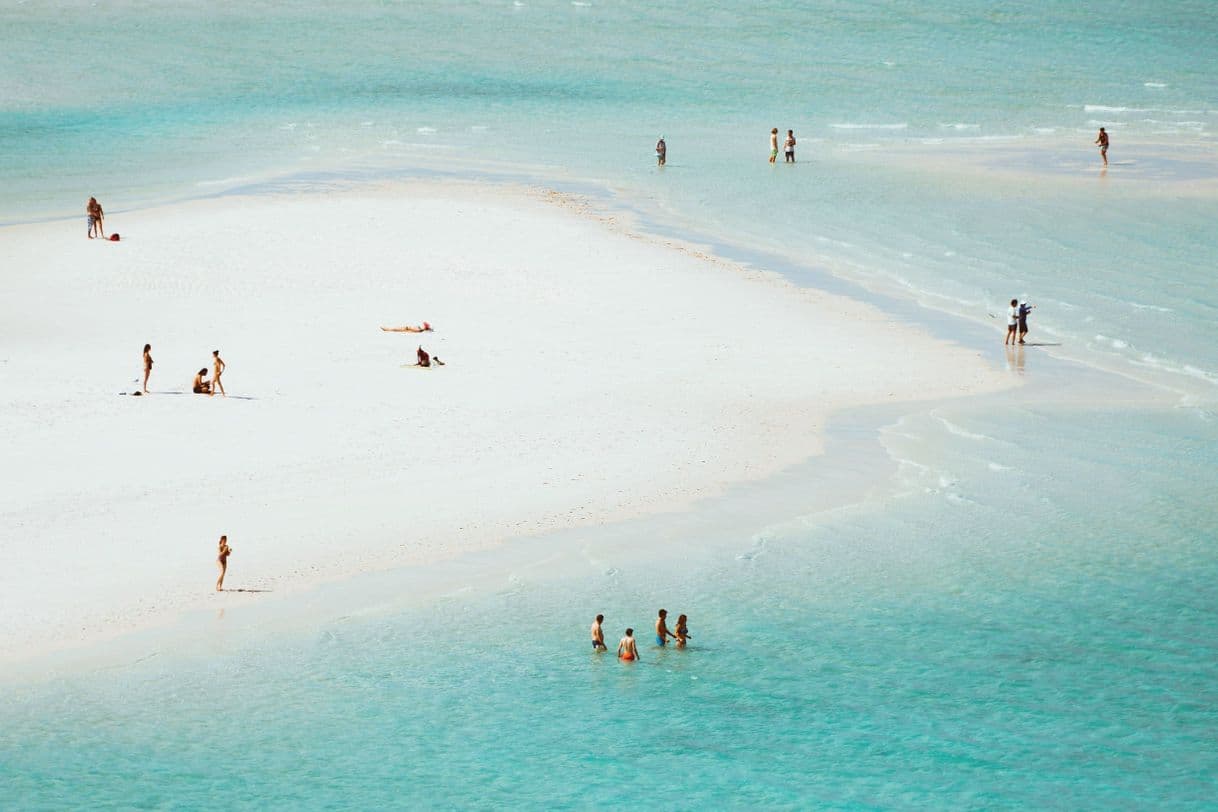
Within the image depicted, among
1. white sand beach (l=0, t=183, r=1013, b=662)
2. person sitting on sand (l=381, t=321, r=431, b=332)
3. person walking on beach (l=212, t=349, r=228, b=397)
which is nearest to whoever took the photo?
white sand beach (l=0, t=183, r=1013, b=662)

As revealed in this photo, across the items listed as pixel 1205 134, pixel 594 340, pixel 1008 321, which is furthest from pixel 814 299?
pixel 1205 134

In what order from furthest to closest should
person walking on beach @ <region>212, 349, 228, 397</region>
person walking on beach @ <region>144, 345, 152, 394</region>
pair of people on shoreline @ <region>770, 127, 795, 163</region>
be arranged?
pair of people on shoreline @ <region>770, 127, 795, 163</region>
person walking on beach @ <region>212, 349, 228, 397</region>
person walking on beach @ <region>144, 345, 152, 394</region>

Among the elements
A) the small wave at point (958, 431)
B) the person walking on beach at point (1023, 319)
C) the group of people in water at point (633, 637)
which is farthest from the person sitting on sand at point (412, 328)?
the group of people in water at point (633, 637)

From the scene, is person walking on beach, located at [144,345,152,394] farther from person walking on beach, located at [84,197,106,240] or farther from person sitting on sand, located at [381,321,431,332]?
person walking on beach, located at [84,197,106,240]

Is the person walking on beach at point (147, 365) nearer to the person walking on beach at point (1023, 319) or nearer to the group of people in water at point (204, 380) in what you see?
the group of people in water at point (204, 380)

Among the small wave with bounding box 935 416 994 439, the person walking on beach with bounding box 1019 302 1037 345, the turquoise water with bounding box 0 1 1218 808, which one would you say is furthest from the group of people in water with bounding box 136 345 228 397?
the person walking on beach with bounding box 1019 302 1037 345

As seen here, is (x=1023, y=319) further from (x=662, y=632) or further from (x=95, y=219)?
(x=95, y=219)

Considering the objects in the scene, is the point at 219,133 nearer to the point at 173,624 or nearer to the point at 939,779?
the point at 173,624
